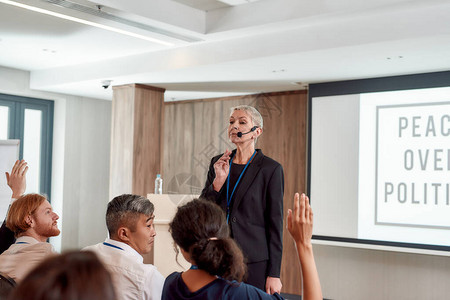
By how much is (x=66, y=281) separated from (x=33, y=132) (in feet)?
24.9

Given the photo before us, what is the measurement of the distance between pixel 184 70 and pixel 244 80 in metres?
0.83

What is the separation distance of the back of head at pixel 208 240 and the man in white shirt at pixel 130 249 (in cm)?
39

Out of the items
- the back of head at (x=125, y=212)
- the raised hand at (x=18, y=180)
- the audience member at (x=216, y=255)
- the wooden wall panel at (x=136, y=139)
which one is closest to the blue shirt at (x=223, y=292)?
the audience member at (x=216, y=255)

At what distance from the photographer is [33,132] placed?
304 inches

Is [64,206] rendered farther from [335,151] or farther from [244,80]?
[335,151]

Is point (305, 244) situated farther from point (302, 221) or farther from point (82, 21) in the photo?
point (82, 21)

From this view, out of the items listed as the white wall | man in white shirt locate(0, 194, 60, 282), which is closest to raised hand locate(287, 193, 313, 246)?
man in white shirt locate(0, 194, 60, 282)

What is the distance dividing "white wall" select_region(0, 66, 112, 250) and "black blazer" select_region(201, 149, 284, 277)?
18.6 feet

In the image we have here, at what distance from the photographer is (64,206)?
25.6ft

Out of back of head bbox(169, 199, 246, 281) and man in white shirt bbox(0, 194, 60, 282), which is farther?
man in white shirt bbox(0, 194, 60, 282)

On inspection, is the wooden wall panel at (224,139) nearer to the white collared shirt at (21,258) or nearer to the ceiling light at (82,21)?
the ceiling light at (82,21)

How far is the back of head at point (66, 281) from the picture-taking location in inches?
24.0

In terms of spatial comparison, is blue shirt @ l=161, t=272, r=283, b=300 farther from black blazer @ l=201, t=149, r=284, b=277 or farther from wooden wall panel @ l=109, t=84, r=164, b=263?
wooden wall panel @ l=109, t=84, r=164, b=263

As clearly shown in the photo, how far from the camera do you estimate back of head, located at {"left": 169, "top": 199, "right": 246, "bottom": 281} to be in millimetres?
1412
